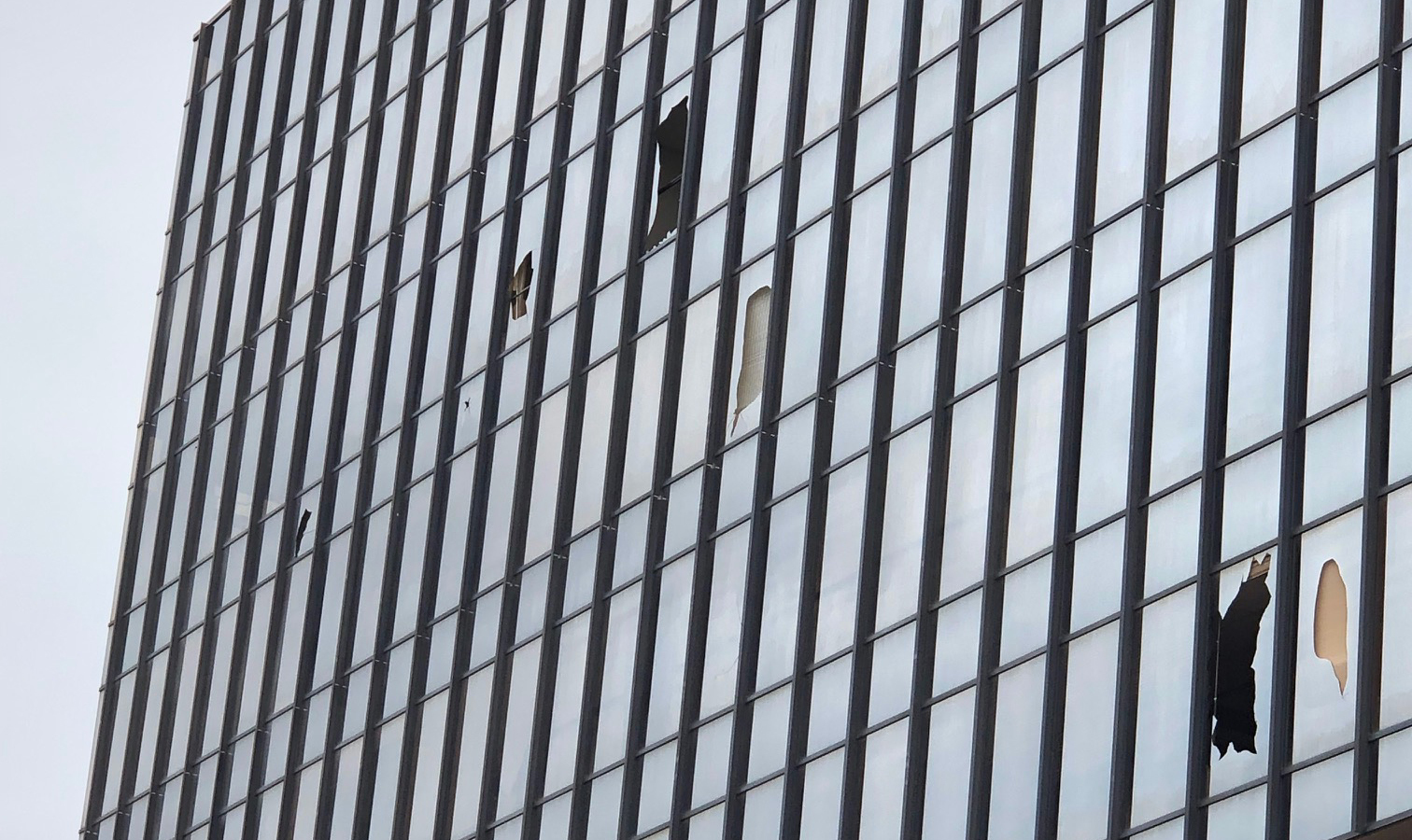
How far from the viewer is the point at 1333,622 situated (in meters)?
35.0

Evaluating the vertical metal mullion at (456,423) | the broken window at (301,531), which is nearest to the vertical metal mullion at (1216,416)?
the vertical metal mullion at (456,423)

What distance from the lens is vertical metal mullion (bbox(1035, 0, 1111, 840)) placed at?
127 ft

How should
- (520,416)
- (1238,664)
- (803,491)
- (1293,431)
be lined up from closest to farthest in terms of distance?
1. (1238,664)
2. (1293,431)
3. (803,491)
4. (520,416)

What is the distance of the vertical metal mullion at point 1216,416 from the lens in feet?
119

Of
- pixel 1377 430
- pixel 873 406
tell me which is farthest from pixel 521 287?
pixel 1377 430

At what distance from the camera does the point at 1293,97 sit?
126 feet

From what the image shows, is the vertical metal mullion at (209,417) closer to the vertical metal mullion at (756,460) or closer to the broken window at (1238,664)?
the vertical metal mullion at (756,460)

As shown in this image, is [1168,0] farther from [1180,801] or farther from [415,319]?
[415,319]

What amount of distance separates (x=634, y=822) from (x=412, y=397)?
1350 cm

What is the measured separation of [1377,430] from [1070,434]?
232 inches

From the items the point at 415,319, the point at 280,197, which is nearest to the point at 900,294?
the point at 415,319

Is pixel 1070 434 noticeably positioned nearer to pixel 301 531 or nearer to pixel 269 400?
pixel 301 531

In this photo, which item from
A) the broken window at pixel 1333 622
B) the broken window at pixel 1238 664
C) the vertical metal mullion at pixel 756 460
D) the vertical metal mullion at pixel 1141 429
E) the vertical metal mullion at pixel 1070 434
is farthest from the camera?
the vertical metal mullion at pixel 756 460

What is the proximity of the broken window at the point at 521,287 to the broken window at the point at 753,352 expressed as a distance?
25.2 feet
